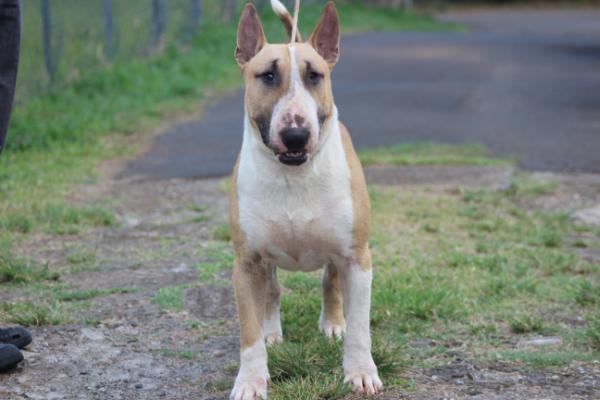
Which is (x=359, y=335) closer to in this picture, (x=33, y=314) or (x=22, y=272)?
(x=33, y=314)

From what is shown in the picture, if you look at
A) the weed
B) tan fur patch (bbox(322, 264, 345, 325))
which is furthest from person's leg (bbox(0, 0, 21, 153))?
the weed

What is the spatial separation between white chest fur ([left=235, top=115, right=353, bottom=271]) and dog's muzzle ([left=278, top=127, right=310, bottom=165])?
0.17 meters

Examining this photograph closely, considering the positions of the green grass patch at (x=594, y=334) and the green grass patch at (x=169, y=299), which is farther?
the green grass patch at (x=169, y=299)

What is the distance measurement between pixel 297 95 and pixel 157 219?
355 cm

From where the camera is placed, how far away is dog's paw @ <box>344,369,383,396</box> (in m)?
4.11

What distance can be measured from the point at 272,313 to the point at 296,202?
0.90 meters

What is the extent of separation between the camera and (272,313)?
4.84m

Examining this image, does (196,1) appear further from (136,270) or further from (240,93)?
(136,270)

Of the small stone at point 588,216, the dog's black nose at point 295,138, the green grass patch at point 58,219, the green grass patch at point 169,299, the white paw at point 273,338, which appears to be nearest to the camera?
the dog's black nose at point 295,138

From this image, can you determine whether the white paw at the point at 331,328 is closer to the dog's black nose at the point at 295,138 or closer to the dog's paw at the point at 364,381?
the dog's paw at the point at 364,381

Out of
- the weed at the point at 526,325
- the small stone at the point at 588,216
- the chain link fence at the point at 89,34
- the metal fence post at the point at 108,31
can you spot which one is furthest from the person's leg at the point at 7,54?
the metal fence post at the point at 108,31

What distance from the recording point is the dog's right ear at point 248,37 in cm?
427

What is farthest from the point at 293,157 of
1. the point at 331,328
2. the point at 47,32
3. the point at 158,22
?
→ the point at 158,22

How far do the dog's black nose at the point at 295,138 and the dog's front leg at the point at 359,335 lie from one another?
2.10ft
